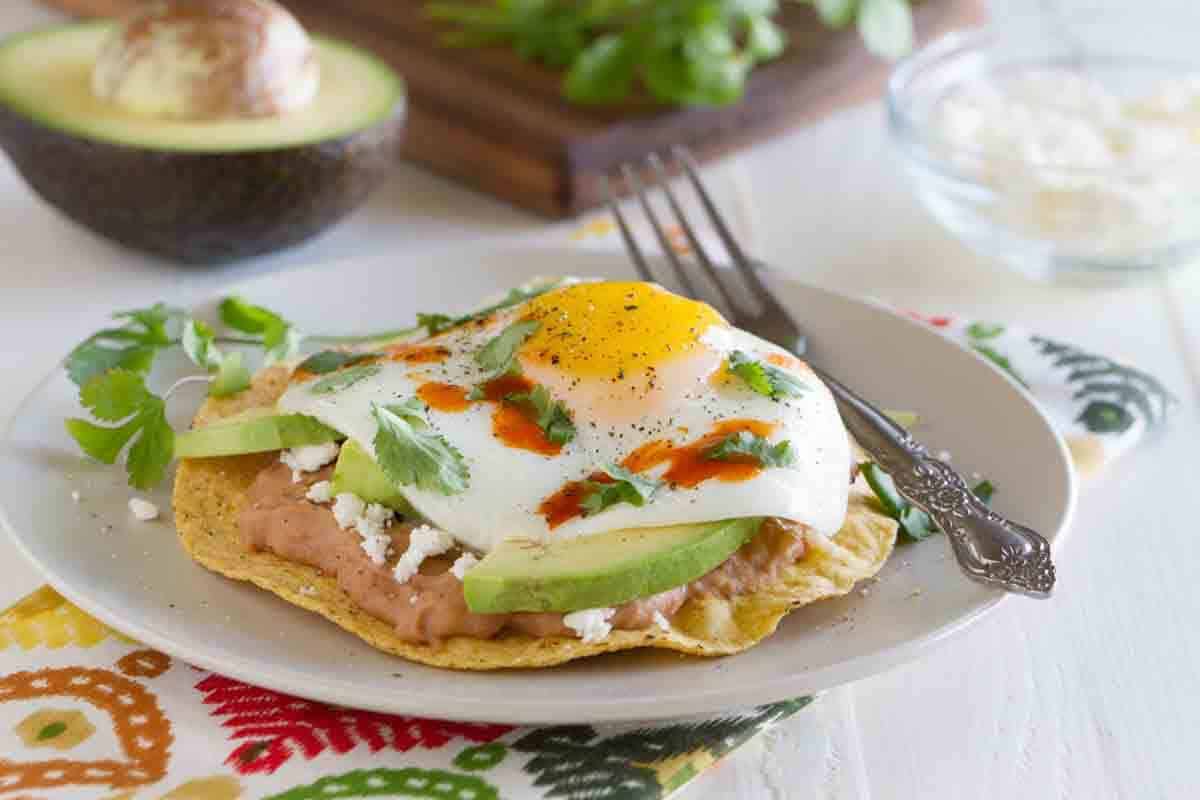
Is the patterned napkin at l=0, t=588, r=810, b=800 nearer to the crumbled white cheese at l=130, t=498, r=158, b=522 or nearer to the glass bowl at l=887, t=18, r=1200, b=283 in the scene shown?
the crumbled white cheese at l=130, t=498, r=158, b=522

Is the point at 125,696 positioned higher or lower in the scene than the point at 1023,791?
higher

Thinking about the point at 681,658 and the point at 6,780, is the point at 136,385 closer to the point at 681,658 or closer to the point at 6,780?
the point at 6,780

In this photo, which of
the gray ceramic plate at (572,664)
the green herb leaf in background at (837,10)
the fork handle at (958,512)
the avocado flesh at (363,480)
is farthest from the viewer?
the green herb leaf in background at (837,10)

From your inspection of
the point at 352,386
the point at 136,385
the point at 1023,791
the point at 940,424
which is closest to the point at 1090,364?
the point at 940,424

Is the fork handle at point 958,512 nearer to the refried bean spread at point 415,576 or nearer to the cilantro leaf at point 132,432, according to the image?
the refried bean spread at point 415,576

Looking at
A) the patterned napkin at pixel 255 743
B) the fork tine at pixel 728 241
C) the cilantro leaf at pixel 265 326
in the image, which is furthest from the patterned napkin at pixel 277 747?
the fork tine at pixel 728 241

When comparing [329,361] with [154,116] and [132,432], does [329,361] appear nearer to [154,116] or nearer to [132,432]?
[132,432]
